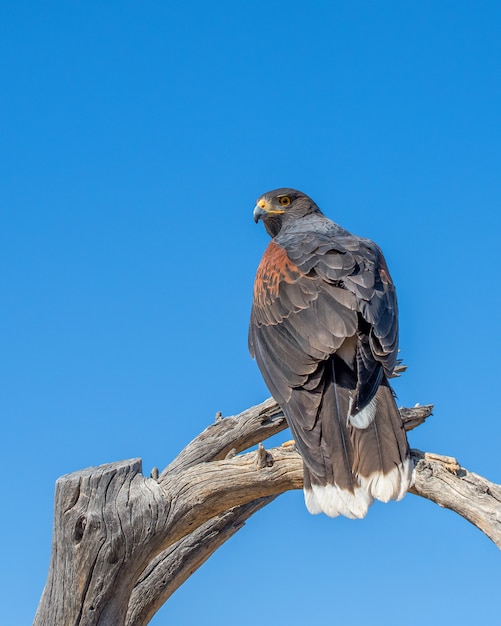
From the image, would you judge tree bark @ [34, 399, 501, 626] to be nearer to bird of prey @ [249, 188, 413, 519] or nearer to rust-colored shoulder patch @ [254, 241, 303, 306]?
bird of prey @ [249, 188, 413, 519]

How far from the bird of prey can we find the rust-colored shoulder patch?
1 cm

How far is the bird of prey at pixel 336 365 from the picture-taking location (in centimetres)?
486

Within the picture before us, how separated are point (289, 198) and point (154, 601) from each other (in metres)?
4.23

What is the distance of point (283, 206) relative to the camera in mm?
8297

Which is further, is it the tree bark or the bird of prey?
the tree bark

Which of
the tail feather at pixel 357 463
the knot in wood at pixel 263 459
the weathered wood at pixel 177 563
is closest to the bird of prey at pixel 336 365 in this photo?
the tail feather at pixel 357 463

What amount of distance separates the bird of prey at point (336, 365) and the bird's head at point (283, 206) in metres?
1.99

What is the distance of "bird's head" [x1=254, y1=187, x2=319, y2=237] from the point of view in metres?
8.27

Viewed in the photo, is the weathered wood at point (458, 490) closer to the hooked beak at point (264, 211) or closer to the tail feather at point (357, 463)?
the tail feather at point (357, 463)

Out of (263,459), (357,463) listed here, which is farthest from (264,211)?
(357,463)

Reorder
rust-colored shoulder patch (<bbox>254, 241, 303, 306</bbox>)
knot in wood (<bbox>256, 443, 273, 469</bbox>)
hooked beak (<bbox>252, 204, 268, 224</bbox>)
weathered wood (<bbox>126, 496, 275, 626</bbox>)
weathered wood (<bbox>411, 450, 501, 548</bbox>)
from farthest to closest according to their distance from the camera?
1. hooked beak (<bbox>252, 204, 268, 224</bbox>)
2. weathered wood (<bbox>126, 496, 275, 626</bbox>)
3. rust-colored shoulder patch (<bbox>254, 241, 303, 306</bbox>)
4. knot in wood (<bbox>256, 443, 273, 469</bbox>)
5. weathered wood (<bbox>411, 450, 501, 548</bbox>)

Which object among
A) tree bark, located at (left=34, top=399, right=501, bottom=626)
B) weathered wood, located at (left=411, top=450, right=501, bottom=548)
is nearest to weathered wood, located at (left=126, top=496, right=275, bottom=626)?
tree bark, located at (left=34, top=399, right=501, bottom=626)

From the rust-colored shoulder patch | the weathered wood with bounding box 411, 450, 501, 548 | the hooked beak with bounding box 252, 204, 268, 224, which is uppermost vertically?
the hooked beak with bounding box 252, 204, 268, 224

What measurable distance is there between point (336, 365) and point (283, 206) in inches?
132
